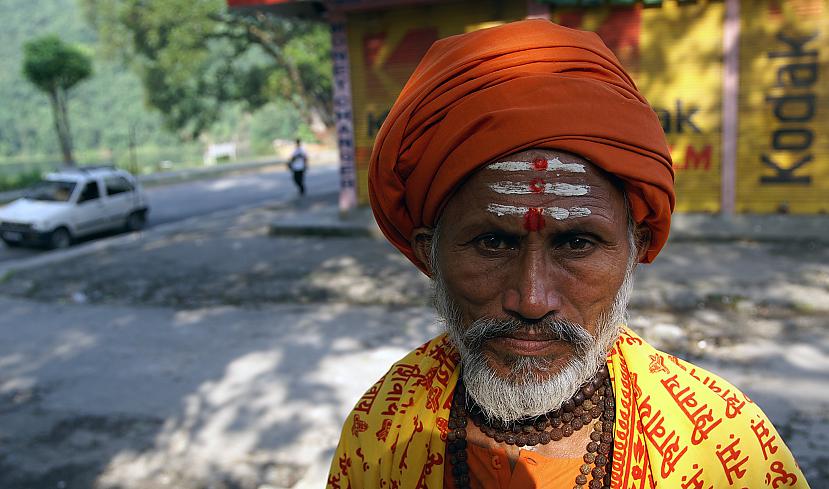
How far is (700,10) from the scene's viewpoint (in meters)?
9.64

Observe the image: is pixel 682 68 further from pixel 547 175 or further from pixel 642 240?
pixel 547 175

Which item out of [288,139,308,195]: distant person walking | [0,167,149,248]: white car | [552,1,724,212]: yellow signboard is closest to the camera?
[552,1,724,212]: yellow signboard

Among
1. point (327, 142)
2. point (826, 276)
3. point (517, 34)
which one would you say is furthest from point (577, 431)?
point (327, 142)

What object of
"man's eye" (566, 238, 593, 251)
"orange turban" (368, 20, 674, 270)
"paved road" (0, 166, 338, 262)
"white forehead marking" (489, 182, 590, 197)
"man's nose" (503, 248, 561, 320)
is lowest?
"paved road" (0, 166, 338, 262)

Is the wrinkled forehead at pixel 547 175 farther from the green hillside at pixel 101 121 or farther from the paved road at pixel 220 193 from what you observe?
the green hillside at pixel 101 121

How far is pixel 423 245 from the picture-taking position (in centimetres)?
170

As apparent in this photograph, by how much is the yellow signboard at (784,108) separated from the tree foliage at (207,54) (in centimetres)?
1957

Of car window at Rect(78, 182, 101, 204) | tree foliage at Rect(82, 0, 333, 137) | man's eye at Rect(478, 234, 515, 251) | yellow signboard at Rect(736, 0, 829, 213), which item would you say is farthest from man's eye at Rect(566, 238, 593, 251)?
tree foliage at Rect(82, 0, 333, 137)

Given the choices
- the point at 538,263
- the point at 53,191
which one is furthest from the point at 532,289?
the point at 53,191

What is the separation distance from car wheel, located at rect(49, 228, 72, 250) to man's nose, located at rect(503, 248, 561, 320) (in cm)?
1308

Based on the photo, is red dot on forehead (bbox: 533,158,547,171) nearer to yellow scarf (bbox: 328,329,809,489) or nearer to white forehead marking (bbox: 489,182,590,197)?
white forehead marking (bbox: 489,182,590,197)

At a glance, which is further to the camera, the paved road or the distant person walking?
the distant person walking

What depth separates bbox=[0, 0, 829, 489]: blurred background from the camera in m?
4.61

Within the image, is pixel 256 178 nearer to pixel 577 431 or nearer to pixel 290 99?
pixel 290 99
